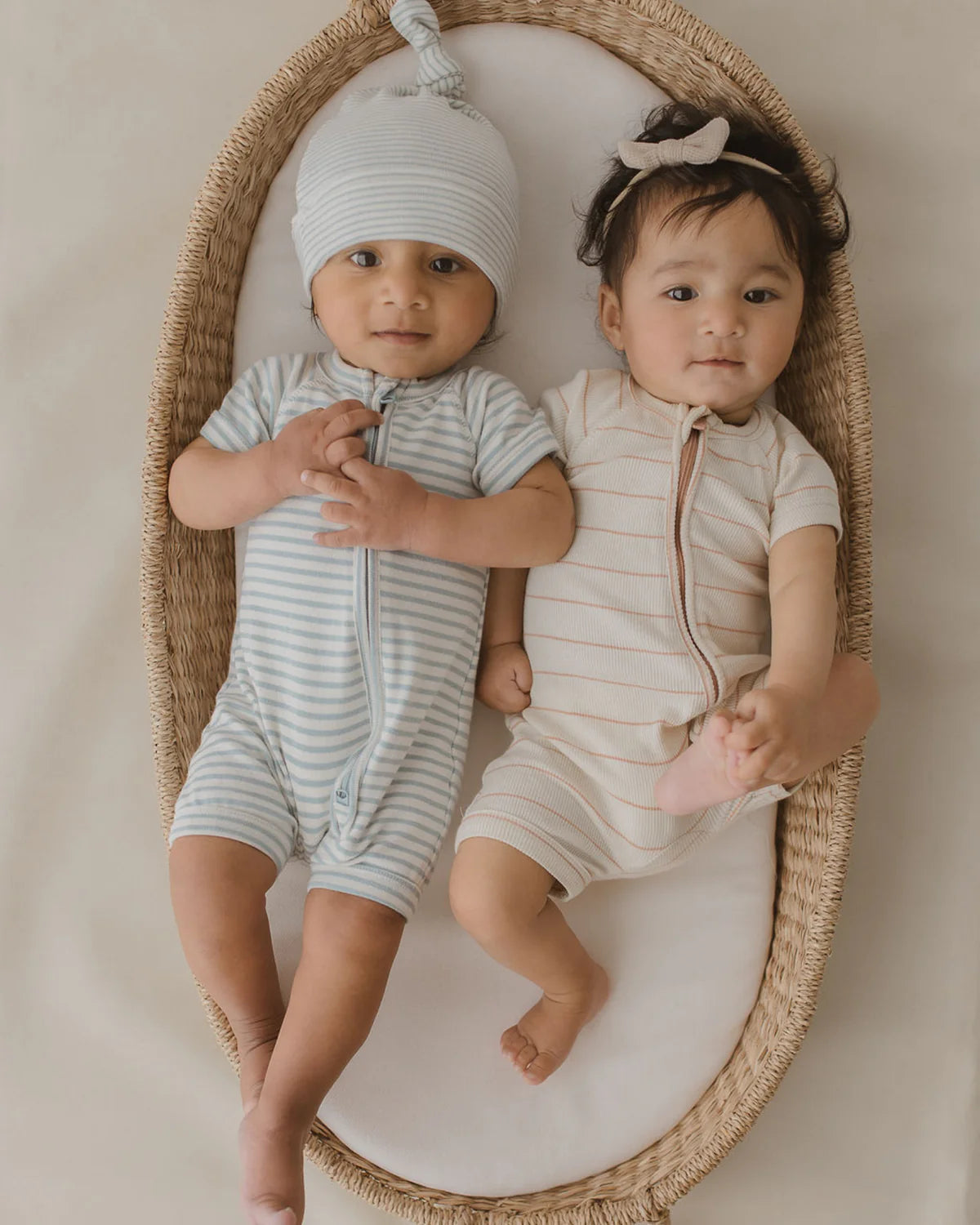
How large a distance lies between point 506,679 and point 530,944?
1.14ft

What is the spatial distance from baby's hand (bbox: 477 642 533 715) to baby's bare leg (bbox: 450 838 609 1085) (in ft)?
0.67

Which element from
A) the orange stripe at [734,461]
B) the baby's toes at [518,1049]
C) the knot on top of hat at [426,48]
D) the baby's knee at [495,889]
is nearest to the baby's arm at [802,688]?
the orange stripe at [734,461]

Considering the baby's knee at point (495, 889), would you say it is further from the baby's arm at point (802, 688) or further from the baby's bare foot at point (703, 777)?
the baby's arm at point (802, 688)

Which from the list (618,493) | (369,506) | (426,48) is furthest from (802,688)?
(426,48)

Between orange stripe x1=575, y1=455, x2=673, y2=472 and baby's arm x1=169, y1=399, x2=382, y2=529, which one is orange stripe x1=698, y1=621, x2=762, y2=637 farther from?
baby's arm x1=169, y1=399, x2=382, y2=529

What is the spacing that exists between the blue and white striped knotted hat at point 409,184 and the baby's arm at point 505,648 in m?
0.39

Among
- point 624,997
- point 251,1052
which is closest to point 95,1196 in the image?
point 251,1052

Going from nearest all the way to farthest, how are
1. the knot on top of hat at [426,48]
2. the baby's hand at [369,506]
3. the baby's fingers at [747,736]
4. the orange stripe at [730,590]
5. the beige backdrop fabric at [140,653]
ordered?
the baby's fingers at [747,736], the baby's hand at [369,506], the orange stripe at [730,590], the knot on top of hat at [426,48], the beige backdrop fabric at [140,653]

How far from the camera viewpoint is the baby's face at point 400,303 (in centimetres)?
138

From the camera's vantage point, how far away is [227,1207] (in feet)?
5.45

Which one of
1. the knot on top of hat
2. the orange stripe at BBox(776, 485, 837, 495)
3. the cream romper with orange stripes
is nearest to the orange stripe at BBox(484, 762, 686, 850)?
the cream romper with orange stripes

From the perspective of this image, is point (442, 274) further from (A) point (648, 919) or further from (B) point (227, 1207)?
(B) point (227, 1207)

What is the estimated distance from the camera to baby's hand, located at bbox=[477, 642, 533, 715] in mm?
1479

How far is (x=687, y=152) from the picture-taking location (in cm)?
139
